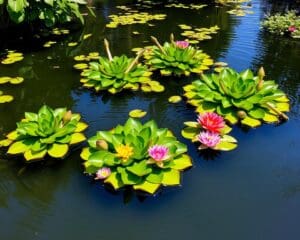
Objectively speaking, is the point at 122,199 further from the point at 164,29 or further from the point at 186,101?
the point at 164,29

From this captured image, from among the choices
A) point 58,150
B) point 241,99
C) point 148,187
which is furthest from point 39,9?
point 148,187

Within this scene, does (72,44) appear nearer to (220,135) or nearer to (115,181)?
(220,135)

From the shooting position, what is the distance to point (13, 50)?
554 centimetres

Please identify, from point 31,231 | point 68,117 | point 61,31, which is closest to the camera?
point 31,231

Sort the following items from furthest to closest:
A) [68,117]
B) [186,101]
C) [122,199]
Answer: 1. [186,101]
2. [68,117]
3. [122,199]

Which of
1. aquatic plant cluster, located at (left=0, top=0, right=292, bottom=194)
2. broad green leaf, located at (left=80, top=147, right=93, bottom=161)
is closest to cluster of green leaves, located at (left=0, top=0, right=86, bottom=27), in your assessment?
aquatic plant cluster, located at (left=0, top=0, right=292, bottom=194)

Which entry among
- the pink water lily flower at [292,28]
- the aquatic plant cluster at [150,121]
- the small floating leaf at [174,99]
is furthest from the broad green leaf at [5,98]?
the pink water lily flower at [292,28]

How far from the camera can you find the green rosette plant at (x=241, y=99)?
366 centimetres

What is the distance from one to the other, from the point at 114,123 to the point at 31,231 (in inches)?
57.5

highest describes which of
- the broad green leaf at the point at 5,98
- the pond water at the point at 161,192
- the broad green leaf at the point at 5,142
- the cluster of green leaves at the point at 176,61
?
the cluster of green leaves at the point at 176,61

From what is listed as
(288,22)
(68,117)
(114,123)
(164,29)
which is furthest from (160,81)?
(288,22)

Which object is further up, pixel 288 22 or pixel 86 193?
pixel 288 22

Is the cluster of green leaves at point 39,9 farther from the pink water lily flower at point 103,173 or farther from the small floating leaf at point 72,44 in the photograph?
the pink water lily flower at point 103,173

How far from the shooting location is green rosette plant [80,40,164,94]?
4301 millimetres
